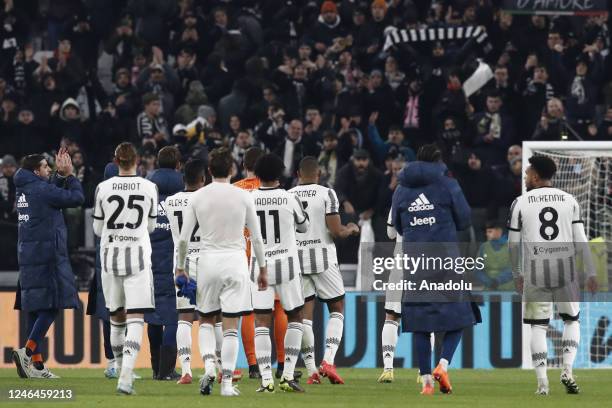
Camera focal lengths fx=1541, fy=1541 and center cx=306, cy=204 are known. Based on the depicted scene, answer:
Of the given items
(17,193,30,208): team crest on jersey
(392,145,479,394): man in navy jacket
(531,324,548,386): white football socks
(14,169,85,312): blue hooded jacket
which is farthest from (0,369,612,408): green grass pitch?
(17,193,30,208): team crest on jersey

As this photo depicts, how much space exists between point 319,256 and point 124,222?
8.73 feet

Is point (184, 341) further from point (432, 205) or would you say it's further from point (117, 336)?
point (432, 205)

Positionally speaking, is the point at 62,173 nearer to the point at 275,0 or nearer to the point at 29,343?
the point at 29,343

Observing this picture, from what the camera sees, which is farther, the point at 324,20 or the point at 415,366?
the point at 324,20

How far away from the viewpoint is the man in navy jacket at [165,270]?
16078 millimetres

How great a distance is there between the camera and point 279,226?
1452cm

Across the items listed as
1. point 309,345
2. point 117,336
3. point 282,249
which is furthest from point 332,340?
point 117,336

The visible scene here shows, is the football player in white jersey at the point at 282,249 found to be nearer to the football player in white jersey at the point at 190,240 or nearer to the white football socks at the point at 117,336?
the football player in white jersey at the point at 190,240

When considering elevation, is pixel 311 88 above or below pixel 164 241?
above

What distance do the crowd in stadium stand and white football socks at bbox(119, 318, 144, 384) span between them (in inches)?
305

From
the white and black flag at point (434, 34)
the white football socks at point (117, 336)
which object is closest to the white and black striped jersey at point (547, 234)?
the white football socks at point (117, 336)

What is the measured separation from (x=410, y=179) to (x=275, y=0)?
1251 centimetres

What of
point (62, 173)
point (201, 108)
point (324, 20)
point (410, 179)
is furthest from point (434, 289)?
point (324, 20)

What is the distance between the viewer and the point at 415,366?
20.2m
